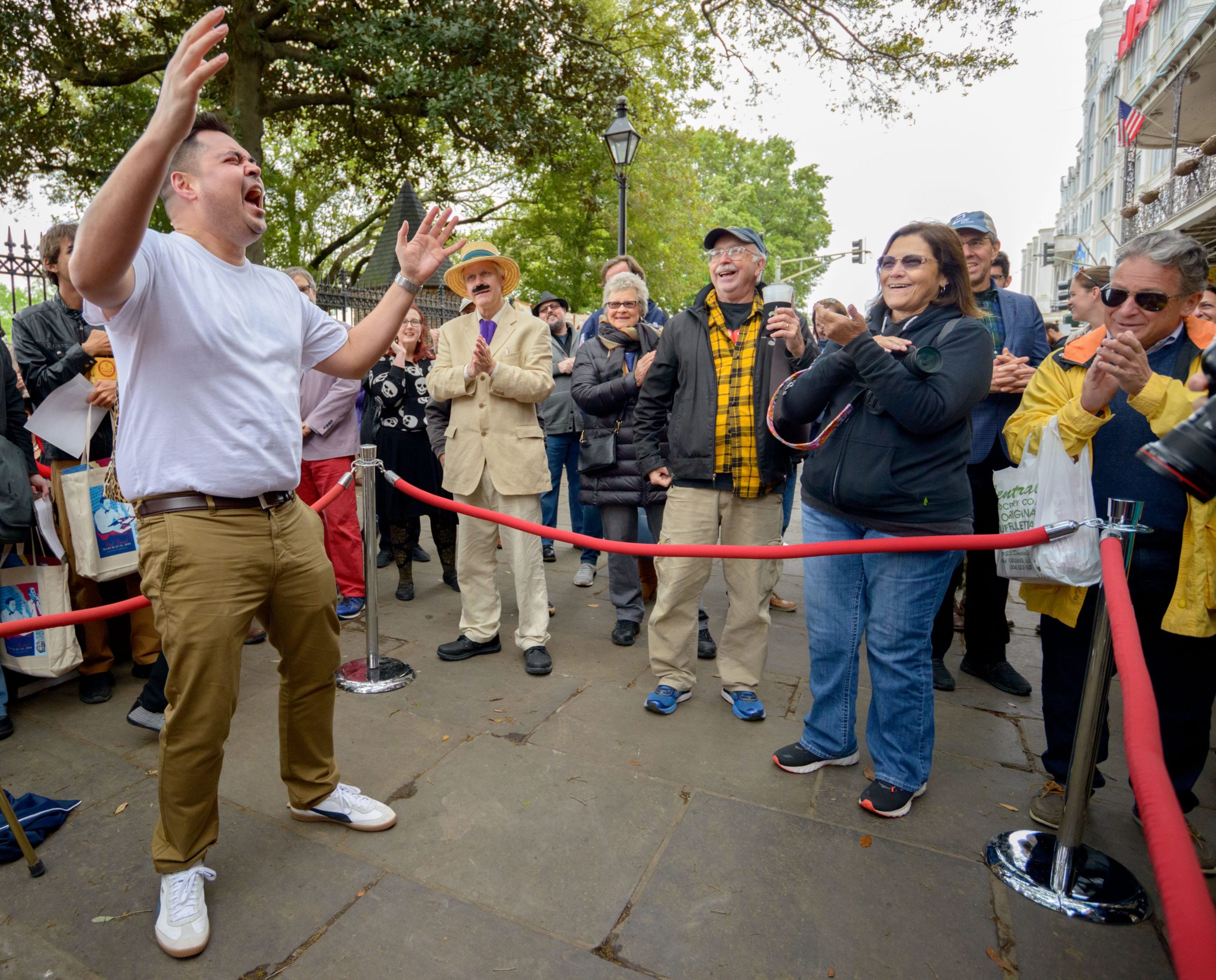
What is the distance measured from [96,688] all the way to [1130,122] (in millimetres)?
26172

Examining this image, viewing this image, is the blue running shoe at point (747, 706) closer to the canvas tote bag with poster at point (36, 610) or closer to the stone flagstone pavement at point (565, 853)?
the stone flagstone pavement at point (565, 853)

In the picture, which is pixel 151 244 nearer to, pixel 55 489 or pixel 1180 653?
pixel 55 489

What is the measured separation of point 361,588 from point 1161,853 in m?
4.74

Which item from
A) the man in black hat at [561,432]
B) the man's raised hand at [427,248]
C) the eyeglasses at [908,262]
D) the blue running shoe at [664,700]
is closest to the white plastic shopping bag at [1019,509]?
the eyeglasses at [908,262]

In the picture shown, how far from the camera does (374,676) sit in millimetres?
3855

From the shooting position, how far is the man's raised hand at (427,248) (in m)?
2.43

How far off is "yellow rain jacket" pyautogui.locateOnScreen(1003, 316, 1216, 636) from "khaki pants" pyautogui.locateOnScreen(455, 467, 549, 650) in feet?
8.04

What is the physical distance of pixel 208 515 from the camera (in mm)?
Result: 2092

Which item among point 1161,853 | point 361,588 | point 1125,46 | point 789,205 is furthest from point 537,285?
point 1125,46

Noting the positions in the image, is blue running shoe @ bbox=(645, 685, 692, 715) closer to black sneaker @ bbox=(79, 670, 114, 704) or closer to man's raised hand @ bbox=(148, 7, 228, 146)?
black sneaker @ bbox=(79, 670, 114, 704)

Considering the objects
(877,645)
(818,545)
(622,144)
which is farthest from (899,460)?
(622,144)

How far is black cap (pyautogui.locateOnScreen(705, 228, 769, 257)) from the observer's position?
11.2ft

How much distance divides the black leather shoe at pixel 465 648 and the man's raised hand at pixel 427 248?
2384 mm

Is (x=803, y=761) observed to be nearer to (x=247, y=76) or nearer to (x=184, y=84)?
(x=184, y=84)
